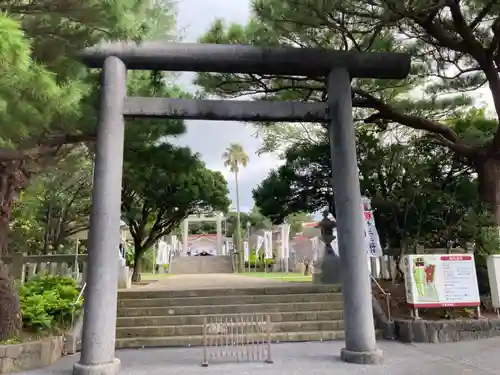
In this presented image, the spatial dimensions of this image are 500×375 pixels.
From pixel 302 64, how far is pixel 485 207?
5.39 metres

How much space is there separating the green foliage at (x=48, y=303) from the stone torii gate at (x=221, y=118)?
6.02 feet

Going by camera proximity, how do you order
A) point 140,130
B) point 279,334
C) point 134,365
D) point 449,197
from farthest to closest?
point 449,197 → point 140,130 → point 279,334 → point 134,365

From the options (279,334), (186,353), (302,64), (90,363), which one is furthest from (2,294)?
(302,64)

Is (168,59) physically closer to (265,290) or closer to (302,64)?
(302,64)

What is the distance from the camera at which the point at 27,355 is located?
5547 mm

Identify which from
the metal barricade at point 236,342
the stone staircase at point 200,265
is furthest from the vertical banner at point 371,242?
the stone staircase at point 200,265

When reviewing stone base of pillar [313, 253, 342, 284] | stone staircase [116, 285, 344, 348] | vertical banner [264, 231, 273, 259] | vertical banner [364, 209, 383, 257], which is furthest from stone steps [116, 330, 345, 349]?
vertical banner [264, 231, 273, 259]

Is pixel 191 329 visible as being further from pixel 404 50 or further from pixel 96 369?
pixel 404 50

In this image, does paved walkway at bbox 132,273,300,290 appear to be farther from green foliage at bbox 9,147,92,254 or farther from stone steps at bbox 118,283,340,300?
green foliage at bbox 9,147,92,254

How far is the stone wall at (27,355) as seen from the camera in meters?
5.31

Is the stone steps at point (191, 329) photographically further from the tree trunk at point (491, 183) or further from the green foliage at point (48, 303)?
the tree trunk at point (491, 183)

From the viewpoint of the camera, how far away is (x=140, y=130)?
8.15m

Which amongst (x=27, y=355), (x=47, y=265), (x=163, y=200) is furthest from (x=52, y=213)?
(x=27, y=355)

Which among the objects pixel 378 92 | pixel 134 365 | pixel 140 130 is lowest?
pixel 134 365
